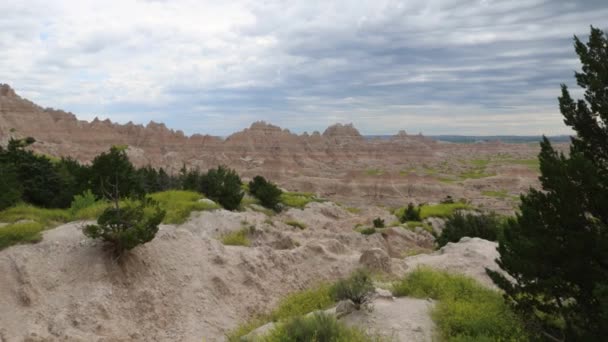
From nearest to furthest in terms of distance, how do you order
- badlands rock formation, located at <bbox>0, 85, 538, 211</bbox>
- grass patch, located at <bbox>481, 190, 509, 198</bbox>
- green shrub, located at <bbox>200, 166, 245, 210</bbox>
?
green shrub, located at <bbox>200, 166, 245, 210</bbox> < grass patch, located at <bbox>481, 190, 509, 198</bbox> < badlands rock formation, located at <bbox>0, 85, 538, 211</bbox>

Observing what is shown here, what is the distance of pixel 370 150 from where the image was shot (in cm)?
14300

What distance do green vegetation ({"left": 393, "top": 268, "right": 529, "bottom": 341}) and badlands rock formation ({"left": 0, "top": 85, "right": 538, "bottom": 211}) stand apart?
47.0 meters

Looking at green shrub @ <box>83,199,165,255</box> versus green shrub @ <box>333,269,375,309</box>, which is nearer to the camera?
green shrub @ <box>333,269,375,309</box>

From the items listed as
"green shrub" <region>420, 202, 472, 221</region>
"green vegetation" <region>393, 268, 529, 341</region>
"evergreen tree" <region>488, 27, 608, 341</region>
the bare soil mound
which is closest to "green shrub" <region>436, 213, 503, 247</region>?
the bare soil mound

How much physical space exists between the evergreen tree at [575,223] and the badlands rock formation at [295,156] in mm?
49186

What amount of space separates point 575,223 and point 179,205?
49.8ft

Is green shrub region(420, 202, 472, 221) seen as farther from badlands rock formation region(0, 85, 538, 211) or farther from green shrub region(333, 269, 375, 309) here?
green shrub region(333, 269, 375, 309)

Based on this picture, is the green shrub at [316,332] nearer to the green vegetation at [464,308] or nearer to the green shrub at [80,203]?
the green vegetation at [464,308]

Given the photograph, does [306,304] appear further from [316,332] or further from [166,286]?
[166,286]

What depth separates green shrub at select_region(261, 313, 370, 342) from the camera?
259 inches

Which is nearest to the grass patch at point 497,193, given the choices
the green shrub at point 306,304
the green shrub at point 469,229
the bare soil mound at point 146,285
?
the green shrub at point 469,229

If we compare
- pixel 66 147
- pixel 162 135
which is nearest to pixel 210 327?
pixel 66 147

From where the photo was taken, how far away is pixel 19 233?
445 inches

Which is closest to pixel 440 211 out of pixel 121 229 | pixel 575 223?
pixel 121 229
